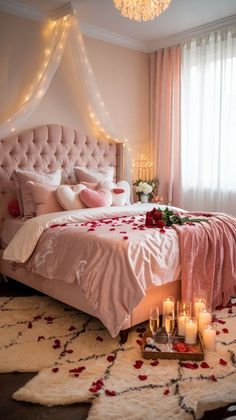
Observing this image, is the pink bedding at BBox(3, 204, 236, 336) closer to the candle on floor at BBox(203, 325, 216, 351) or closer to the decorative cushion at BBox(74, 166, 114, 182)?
the candle on floor at BBox(203, 325, 216, 351)

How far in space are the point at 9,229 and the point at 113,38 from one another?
2.96m

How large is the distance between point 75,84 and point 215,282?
2.88 meters

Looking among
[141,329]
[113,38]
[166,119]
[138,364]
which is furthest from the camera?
[166,119]

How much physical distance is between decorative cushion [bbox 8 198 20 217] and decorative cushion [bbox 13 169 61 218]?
0.08 metres

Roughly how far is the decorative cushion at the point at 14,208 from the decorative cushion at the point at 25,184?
8 cm

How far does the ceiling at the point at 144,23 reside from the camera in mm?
3625

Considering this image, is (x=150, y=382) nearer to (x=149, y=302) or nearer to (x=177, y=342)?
(x=177, y=342)

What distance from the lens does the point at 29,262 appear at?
2896 millimetres

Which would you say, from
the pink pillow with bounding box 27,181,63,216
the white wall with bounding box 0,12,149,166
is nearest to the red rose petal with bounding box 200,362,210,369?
the pink pillow with bounding box 27,181,63,216

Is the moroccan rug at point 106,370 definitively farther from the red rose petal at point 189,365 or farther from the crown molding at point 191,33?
the crown molding at point 191,33

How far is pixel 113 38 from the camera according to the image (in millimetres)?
4578

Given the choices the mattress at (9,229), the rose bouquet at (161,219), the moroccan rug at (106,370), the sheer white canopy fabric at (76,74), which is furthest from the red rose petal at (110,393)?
the sheer white canopy fabric at (76,74)

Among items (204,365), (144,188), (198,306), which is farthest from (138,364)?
(144,188)

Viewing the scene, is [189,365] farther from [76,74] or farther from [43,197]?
[76,74]
